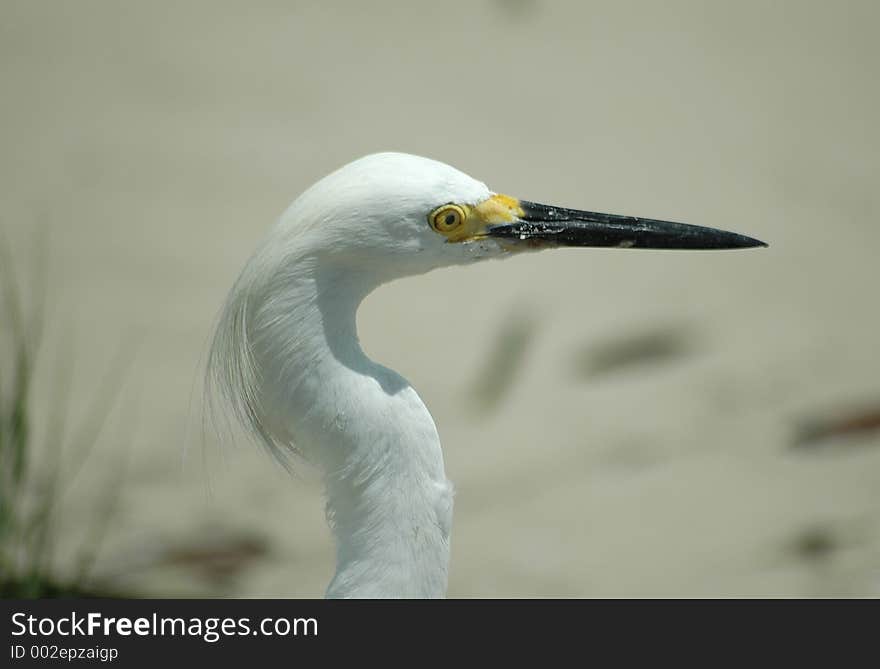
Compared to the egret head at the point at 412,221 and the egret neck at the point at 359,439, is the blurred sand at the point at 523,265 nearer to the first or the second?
the egret neck at the point at 359,439

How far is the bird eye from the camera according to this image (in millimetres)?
1814

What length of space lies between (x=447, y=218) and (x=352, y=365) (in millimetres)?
321

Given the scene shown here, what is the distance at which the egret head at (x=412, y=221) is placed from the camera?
1.74 metres

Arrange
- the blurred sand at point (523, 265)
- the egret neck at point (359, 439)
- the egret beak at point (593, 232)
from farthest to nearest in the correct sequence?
the blurred sand at point (523, 265), the egret beak at point (593, 232), the egret neck at point (359, 439)

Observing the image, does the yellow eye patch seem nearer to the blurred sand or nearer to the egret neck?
the egret neck

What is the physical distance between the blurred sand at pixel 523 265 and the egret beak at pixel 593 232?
5.02 feet

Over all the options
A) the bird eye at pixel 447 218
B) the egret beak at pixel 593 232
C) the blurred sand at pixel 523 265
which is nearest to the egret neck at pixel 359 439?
the bird eye at pixel 447 218

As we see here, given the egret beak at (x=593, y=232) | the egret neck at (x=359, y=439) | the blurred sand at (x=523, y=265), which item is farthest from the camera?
the blurred sand at (x=523, y=265)

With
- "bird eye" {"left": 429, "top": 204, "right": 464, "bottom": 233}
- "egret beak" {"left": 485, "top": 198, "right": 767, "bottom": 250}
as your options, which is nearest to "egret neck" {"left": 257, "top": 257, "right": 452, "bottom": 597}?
"bird eye" {"left": 429, "top": 204, "right": 464, "bottom": 233}

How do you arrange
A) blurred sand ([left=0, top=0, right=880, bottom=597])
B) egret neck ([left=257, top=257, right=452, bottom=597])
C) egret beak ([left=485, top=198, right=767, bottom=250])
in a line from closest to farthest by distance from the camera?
egret neck ([left=257, top=257, right=452, bottom=597]) → egret beak ([left=485, top=198, right=767, bottom=250]) → blurred sand ([left=0, top=0, right=880, bottom=597])

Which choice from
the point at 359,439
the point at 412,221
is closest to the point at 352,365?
the point at 359,439

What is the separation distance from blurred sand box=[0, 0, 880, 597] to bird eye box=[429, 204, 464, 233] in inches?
60.0
